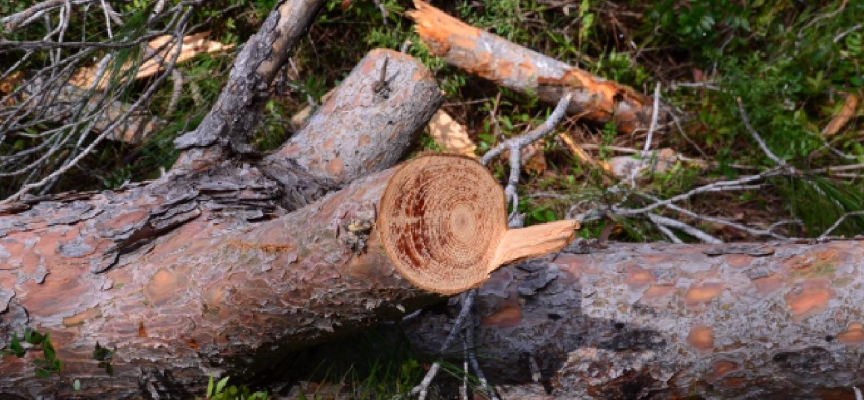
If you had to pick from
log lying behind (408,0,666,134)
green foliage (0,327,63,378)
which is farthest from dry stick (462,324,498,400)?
log lying behind (408,0,666,134)

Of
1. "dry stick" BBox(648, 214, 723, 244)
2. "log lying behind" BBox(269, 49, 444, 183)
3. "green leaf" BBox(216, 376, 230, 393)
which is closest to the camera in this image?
"green leaf" BBox(216, 376, 230, 393)

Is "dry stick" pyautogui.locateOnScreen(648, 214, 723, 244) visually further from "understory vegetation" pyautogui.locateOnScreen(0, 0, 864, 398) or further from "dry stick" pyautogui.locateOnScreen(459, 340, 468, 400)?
"dry stick" pyautogui.locateOnScreen(459, 340, 468, 400)

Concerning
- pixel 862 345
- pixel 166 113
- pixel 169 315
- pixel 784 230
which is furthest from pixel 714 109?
pixel 169 315

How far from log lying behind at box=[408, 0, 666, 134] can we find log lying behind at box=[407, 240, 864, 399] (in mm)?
1665

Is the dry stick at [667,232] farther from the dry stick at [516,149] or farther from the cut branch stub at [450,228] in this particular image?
the cut branch stub at [450,228]

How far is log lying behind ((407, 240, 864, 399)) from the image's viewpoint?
208 centimetres

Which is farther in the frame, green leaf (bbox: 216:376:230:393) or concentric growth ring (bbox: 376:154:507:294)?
green leaf (bbox: 216:376:230:393)

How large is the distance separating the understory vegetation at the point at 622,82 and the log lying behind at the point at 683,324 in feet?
3.18

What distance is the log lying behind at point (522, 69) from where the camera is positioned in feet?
12.0

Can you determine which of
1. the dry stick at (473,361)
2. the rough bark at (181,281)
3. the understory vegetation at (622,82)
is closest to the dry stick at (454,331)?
the dry stick at (473,361)

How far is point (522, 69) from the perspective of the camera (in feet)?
12.3

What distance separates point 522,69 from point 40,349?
2.42m

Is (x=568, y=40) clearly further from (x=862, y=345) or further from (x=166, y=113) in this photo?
(x=862, y=345)

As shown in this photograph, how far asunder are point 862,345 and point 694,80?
222cm
